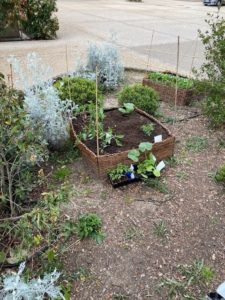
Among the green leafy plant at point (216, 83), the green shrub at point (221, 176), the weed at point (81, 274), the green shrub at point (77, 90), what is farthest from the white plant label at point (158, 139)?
the weed at point (81, 274)

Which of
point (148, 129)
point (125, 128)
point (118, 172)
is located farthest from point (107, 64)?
point (118, 172)

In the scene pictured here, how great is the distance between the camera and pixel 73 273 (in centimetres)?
240

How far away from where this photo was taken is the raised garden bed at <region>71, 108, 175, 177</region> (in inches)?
125

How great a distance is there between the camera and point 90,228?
2.65m

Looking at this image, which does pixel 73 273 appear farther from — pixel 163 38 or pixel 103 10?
pixel 103 10

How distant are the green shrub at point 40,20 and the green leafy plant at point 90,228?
759cm

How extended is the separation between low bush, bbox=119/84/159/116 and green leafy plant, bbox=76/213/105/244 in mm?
1800

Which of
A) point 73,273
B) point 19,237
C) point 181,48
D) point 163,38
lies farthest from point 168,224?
point 163,38

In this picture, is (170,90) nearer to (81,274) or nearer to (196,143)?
(196,143)

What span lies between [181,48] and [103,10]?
27.6 feet

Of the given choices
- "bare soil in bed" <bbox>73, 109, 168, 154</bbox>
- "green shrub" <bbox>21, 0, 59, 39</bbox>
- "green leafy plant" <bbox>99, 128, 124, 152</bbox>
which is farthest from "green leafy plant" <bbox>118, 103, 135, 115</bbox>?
"green shrub" <bbox>21, 0, 59, 39</bbox>

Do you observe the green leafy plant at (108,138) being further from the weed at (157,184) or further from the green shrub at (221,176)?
the green shrub at (221,176)

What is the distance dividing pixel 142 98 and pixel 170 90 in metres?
0.73

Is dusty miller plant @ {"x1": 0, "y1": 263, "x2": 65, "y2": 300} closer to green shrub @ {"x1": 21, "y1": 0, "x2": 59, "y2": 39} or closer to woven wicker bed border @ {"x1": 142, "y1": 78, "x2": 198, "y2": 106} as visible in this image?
woven wicker bed border @ {"x1": 142, "y1": 78, "x2": 198, "y2": 106}
